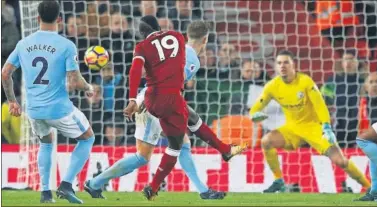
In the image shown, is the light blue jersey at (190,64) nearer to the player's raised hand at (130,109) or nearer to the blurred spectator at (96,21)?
the player's raised hand at (130,109)

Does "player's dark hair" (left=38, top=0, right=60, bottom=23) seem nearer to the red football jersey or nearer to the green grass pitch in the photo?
the red football jersey

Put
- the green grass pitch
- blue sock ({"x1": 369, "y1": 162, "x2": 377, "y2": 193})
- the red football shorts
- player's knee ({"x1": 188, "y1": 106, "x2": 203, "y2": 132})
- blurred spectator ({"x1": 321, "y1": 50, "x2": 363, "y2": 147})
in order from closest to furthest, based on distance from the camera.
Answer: the green grass pitch, the red football shorts, blue sock ({"x1": 369, "y1": 162, "x2": 377, "y2": 193}), player's knee ({"x1": 188, "y1": 106, "x2": 203, "y2": 132}), blurred spectator ({"x1": 321, "y1": 50, "x2": 363, "y2": 147})

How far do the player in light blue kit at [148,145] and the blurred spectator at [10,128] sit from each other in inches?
159

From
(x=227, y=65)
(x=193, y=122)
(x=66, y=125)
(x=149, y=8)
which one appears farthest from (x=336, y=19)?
(x=66, y=125)

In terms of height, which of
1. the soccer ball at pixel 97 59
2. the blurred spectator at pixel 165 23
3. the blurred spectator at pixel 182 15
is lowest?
the soccer ball at pixel 97 59

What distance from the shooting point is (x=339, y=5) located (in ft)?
58.6

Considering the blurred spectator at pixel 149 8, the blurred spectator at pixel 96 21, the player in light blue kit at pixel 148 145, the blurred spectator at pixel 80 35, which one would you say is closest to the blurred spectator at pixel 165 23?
the blurred spectator at pixel 149 8

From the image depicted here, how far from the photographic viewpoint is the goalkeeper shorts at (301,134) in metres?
15.4

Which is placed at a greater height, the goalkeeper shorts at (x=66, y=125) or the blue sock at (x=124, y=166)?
the goalkeeper shorts at (x=66, y=125)

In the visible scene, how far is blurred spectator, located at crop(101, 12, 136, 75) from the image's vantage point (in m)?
17.2

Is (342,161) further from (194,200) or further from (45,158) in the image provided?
(45,158)

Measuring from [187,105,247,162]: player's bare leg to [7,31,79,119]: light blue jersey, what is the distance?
164cm

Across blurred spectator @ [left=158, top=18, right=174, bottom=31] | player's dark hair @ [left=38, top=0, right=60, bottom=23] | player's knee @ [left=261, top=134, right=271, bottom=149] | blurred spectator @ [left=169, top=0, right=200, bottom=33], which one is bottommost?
player's knee @ [left=261, top=134, right=271, bottom=149]

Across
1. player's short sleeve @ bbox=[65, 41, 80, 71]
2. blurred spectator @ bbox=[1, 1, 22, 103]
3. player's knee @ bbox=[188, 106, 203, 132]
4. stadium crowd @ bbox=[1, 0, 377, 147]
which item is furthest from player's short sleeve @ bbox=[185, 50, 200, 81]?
blurred spectator @ bbox=[1, 1, 22, 103]
